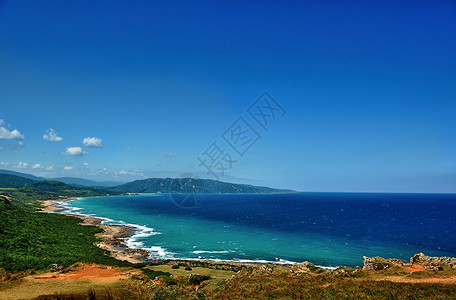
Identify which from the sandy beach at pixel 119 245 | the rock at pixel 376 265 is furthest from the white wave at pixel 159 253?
the rock at pixel 376 265

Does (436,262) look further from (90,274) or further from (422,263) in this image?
(90,274)

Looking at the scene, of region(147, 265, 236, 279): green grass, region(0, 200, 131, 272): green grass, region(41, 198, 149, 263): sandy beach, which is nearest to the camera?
region(0, 200, 131, 272): green grass

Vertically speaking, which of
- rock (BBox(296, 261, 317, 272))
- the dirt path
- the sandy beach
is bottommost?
the sandy beach

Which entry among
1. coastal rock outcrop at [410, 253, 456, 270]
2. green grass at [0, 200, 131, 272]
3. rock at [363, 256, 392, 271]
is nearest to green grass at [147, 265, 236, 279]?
green grass at [0, 200, 131, 272]

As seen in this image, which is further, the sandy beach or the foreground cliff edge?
the sandy beach

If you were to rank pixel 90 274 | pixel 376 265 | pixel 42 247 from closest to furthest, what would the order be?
pixel 376 265 < pixel 90 274 < pixel 42 247

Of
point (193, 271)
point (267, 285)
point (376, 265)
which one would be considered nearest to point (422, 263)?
point (376, 265)

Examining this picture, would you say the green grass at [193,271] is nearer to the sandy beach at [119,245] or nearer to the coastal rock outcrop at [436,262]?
the sandy beach at [119,245]

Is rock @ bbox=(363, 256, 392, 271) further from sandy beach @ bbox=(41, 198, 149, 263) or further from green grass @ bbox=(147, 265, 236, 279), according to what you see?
sandy beach @ bbox=(41, 198, 149, 263)

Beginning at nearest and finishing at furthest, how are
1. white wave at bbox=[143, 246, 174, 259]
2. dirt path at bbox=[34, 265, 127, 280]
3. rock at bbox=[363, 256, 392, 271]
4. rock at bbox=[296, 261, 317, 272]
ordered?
dirt path at bbox=[34, 265, 127, 280]
rock at bbox=[363, 256, 392, 271]
rock at bbox=[296, 261, 317, 272]
white wave at bbox=[143, 246, 174, 259]

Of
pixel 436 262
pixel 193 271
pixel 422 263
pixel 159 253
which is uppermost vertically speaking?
pixel 436 262

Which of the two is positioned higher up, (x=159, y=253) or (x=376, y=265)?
(x=376, y=265)
